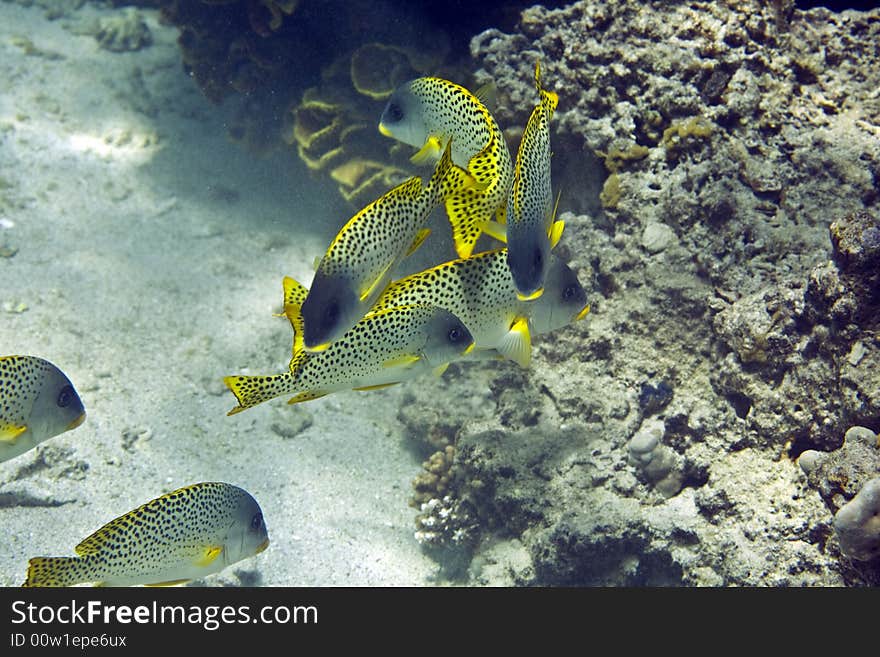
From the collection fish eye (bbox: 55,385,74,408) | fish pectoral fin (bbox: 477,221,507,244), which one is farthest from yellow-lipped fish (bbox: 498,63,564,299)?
fish eye (bbox: 55,385,74,408)

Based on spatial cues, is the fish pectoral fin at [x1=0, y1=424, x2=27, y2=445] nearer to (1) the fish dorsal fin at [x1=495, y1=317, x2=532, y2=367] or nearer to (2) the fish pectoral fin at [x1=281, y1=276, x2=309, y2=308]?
(2) the fish pectoral fin at [x1=281, y1=276, x2=309, y2=308]

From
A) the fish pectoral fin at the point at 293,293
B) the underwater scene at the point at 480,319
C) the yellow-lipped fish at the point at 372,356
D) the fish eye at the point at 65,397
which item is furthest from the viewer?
the fish eye at the point at 65,397

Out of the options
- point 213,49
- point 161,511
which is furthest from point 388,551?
point 213,49

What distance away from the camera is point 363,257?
2625 millimetres

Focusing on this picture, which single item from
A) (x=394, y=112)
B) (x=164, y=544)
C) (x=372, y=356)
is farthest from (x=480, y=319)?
(x=164, y=544)

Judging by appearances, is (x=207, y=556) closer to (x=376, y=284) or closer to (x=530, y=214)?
(x=376, y=284)

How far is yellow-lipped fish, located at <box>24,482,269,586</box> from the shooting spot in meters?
3.03

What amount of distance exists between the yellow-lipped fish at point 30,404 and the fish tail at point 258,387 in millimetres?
1106

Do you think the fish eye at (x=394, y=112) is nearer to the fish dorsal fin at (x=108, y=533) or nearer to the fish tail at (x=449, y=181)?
the fish tail at (x=449, y=181)

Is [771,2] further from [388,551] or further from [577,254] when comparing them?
[388,551]

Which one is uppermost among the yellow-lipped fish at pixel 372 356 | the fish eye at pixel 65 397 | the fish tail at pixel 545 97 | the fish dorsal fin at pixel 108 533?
the fish tail at pixel 545 97

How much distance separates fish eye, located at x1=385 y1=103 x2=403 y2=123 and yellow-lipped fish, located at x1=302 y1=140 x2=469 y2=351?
95 centimetres

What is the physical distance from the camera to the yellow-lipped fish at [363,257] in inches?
100

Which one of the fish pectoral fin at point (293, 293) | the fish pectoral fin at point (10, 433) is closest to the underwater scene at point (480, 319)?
the fish pectoral fin at point (10, 433)
